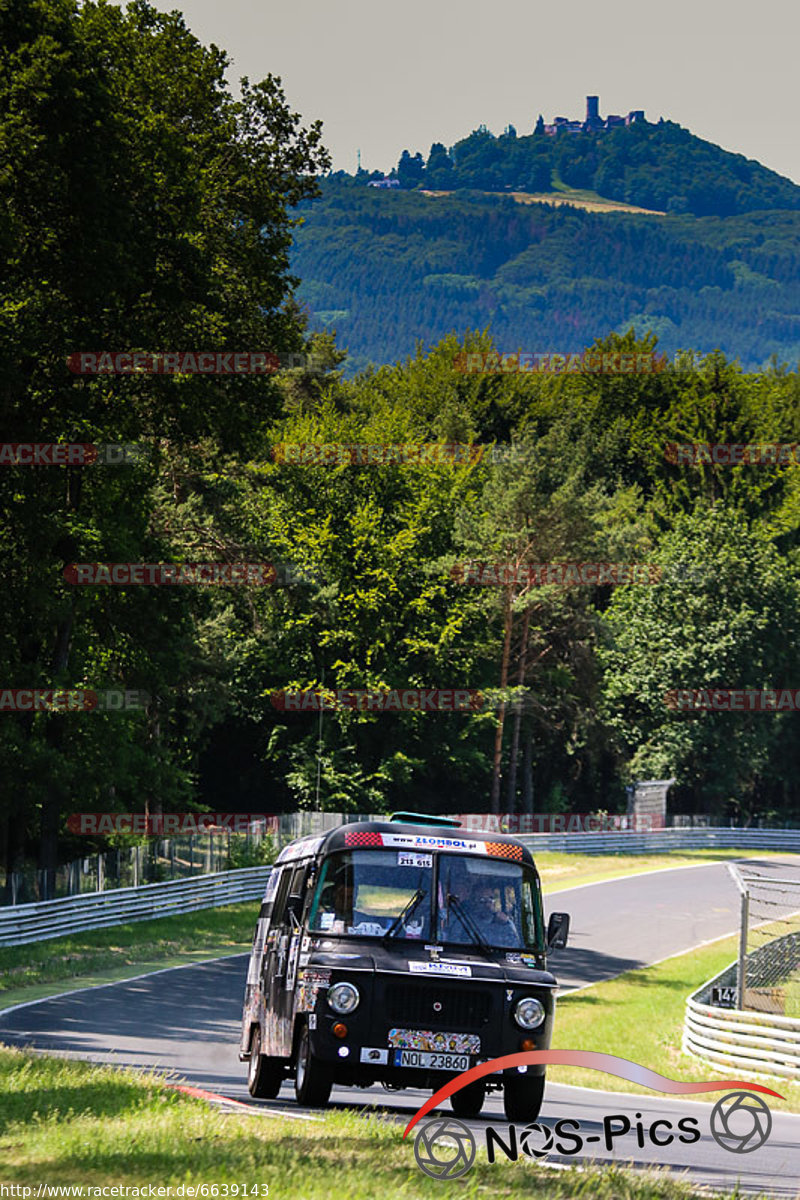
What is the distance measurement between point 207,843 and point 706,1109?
28419 millimetres

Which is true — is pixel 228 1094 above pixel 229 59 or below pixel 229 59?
below

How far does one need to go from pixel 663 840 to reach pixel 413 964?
5827 centimetres

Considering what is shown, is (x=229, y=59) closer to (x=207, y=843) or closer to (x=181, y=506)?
(x=181, y=506)

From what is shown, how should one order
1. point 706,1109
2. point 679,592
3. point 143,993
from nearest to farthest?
point 706,1109
point 143,993
point 679,592

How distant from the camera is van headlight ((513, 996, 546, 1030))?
12.0m

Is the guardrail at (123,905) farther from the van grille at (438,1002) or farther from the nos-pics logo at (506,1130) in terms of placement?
the van grille at (438,1002)

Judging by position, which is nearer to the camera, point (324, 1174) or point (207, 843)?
point (324, 1174)

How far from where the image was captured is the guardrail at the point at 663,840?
203 ft

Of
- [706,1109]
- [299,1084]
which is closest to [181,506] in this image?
[706,1109]

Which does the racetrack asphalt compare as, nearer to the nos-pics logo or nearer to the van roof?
the nos-pics logo

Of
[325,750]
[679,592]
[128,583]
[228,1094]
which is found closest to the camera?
[228,1094]

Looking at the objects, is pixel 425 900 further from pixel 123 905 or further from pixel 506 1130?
pixel 123 905

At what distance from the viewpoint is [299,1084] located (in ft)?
40.2

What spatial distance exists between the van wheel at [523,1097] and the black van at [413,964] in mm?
11
